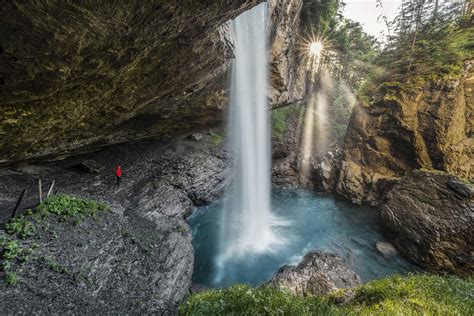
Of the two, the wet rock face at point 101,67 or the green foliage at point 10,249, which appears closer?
the wet rock face at point 101,67

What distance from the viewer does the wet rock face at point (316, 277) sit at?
28.4 feet

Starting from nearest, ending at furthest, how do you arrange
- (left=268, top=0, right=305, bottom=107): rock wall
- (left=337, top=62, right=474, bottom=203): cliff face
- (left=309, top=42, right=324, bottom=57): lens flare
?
(left=337, top=62, right=474, bottom=203): cliff face, (left=268, top=0, right=305, bottom=107): rock wall, (left=309, top=42, right=324, bottom=57): lens flare

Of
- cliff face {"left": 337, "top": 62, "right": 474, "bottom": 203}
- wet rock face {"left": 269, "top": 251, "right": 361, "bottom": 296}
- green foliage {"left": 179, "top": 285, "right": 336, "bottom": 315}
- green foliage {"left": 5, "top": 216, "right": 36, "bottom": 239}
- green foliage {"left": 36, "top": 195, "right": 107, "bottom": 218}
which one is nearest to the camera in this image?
green foliage {"left": 179, "top": 285, "right": 336, "bottom": 315}

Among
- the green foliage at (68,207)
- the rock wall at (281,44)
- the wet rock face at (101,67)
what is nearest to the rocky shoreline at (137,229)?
the green foliage at (68,207)

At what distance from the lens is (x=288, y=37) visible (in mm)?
17188

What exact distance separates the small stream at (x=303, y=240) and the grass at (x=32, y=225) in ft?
19.3

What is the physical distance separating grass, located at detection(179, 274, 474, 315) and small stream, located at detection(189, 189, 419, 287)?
5784mm

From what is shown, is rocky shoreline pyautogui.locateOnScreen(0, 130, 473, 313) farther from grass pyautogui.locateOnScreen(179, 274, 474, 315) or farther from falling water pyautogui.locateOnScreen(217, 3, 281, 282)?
grass pyautogui.locateOnScreen(179, 274, 474, 315)

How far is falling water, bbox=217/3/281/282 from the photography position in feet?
46.9

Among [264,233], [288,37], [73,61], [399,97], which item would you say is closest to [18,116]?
[73,61]

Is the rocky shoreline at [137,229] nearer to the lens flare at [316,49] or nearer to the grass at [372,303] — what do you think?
the grass at [372,303]

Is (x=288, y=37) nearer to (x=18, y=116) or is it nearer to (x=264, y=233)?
(x=264, y=233)

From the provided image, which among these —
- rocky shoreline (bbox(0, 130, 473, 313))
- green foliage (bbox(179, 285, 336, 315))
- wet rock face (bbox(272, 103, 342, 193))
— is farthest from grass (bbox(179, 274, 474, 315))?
wet rock face (bbox(272, 103, 342, 193))

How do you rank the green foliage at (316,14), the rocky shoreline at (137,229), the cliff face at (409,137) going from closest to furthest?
the rocky shoreline at (137,229) < the cliff face at (409,137) < the green foliage at (316,14)
